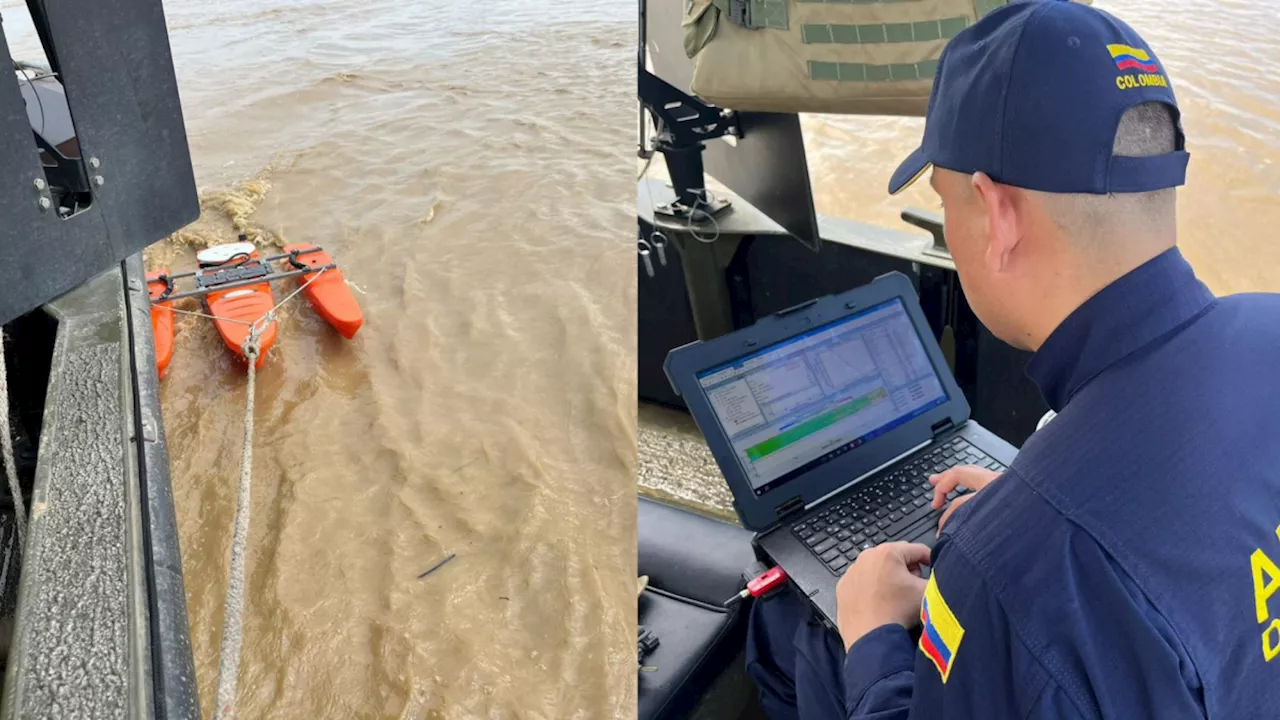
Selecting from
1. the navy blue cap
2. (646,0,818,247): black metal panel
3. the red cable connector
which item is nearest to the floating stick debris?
the red cable connector

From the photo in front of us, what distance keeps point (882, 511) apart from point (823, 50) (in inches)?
29.2

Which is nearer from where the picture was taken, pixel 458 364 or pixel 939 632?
pixel 939 632

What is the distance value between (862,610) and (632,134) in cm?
338

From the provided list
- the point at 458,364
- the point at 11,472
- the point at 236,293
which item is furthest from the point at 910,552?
the point at 236,293

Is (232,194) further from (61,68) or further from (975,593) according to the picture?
(975,593)

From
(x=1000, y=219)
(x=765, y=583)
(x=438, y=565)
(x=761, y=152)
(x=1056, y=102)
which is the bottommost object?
(x=438, y=565)

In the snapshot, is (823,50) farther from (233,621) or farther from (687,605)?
(233,621)

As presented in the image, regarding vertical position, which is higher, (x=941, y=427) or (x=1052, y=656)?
(x=1052, y=656)

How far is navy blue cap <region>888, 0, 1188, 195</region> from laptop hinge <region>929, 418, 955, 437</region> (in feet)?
2.26

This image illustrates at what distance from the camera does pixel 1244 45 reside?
5.27m

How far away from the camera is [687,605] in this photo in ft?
4.65

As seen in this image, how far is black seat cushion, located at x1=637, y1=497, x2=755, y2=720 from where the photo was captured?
1316 mm

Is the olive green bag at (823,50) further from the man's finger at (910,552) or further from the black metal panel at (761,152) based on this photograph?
the man's finger at (910,552)

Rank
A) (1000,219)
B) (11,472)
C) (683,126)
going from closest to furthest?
(1000,219) → (11,472) → (683,126)
